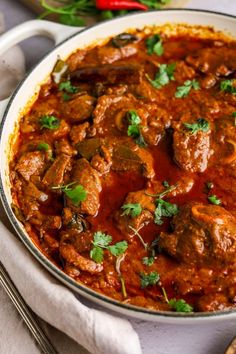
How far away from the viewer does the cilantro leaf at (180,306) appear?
447 cm

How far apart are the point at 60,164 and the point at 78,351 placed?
164 centimetres

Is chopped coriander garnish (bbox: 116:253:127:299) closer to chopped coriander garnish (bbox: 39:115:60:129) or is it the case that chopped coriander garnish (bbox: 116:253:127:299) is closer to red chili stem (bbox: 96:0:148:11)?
chopped coriander garnish (bbox: 39:115:60:129)

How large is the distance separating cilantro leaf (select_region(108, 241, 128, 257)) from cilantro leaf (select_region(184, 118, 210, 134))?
1258mm

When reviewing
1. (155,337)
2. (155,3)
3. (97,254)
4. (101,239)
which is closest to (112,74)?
(155,3)

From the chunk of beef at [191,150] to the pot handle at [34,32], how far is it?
1695 mm

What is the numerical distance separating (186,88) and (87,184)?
4.95 ft

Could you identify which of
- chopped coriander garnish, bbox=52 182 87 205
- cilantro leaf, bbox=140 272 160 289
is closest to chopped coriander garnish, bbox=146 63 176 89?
chopped coriander garnish, bbox=52 182 87 205

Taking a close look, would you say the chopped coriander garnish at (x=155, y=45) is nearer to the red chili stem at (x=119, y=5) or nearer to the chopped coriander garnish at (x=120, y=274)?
the red chili stem at (x=119, y=5)

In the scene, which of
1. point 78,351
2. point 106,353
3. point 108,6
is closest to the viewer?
point 106,353

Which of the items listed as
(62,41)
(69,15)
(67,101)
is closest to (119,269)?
(67,101)

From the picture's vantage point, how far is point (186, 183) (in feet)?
17.0

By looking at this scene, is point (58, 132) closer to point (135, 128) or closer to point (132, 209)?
point (135, 128)

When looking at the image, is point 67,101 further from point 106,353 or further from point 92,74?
point 106,353

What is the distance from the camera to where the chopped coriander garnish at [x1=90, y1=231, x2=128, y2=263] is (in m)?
4.83
